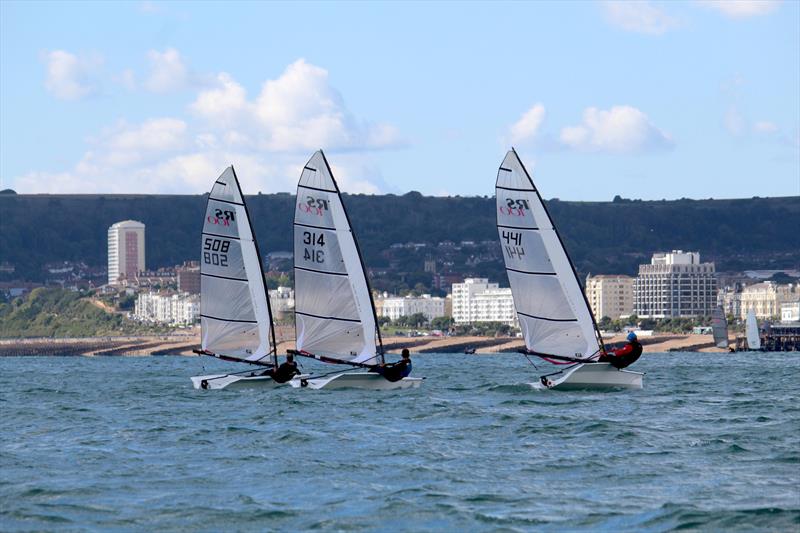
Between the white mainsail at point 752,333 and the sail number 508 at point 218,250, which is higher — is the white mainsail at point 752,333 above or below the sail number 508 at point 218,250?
below

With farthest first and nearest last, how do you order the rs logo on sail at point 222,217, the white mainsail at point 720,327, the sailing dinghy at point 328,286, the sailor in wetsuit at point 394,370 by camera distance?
the white mainsail at point 720,327 < the rs logo on sail at point 222,217 < the sailing dinghy at point 328,286 < the sailor in wetsuit at point 394,370

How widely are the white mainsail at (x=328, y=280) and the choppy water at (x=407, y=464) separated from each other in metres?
2.68

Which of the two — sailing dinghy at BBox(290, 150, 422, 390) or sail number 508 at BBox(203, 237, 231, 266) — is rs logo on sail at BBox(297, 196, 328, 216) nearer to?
sailing dinghy at BBox(290, 150, 422, 390)

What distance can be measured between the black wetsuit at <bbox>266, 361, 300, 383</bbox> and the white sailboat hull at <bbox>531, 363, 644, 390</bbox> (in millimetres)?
8381

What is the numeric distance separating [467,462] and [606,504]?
6.10 m

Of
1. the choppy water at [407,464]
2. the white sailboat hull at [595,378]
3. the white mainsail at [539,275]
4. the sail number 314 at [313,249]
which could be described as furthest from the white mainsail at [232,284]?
the white sailboat hull at [595,378]

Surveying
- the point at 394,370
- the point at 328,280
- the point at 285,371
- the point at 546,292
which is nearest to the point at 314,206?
the point at 328,280

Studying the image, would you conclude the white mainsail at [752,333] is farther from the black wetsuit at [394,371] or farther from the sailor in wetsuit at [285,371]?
the black wetsuit at [394,371]

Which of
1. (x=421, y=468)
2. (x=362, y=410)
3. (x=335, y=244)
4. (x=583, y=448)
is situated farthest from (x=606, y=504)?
(x=335, y=244)

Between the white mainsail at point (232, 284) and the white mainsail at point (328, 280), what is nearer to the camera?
the white mainsail at point (328, 280)

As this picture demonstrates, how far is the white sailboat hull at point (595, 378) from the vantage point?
5131cm

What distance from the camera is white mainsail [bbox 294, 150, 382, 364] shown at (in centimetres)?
5450

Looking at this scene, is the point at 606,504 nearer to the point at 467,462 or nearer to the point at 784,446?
the point at 467,462

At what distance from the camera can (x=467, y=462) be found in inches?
1320
